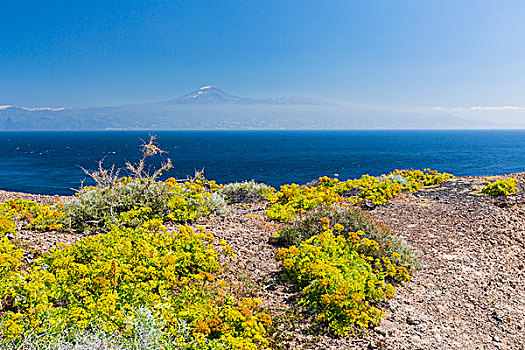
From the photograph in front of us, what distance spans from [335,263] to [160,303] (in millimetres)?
2952

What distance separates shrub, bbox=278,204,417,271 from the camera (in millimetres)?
7016

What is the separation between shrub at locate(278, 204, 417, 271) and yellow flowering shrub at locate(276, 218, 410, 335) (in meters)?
0.36

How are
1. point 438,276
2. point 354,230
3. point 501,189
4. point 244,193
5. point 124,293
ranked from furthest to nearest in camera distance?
point 244,193, point 501,189, point 354,230, point 438,276, point 124,293

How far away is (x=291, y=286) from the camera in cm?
587

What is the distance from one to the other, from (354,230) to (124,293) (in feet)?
17.6

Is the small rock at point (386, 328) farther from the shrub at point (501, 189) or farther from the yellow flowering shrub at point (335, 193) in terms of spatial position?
the shrub at point (501, 189)

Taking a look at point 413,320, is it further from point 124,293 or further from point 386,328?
point 124,293

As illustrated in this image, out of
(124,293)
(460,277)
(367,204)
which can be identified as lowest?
(460,277)

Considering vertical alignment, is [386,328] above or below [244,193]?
below

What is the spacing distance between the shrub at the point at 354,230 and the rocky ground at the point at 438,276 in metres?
0.44

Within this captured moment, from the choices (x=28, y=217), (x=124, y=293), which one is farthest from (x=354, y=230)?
(x=28, y=217)

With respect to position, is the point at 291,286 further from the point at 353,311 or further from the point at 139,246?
the point at 139,246

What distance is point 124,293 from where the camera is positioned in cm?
455

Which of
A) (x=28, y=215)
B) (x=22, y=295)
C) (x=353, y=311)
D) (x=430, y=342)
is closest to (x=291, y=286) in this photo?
(x=353, y=311)
